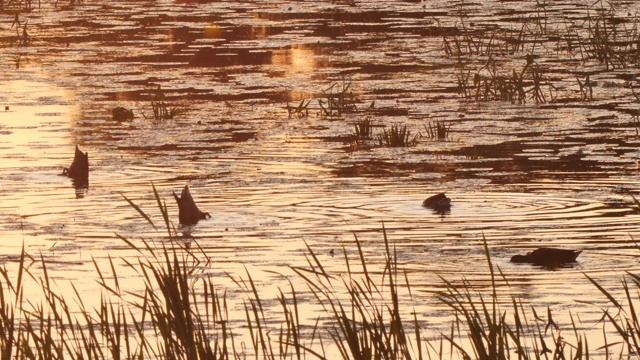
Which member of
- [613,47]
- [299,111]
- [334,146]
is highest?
[613,47]

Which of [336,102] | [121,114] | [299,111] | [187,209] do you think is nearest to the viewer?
[187,209]

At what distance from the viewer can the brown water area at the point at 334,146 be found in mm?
8133

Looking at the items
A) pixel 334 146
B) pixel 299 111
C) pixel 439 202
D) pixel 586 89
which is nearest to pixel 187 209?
pixel 439 202

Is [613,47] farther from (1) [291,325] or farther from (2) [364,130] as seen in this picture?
(1) [291,325]

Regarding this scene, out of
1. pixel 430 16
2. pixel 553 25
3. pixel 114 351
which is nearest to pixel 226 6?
pixel 430 16

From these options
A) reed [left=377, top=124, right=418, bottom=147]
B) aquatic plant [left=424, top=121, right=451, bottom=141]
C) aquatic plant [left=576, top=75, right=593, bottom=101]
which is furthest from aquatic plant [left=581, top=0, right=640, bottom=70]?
reed [left=377, top=124, right=418, bottom=147]

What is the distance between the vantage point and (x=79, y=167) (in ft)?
34.6

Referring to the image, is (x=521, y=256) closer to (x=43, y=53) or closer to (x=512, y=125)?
(x=512, y=125)

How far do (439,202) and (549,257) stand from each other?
1.80 m

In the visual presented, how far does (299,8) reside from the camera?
2572 centimetres

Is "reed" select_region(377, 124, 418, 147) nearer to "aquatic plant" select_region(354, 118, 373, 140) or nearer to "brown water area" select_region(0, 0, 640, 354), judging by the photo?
"brown water area" select_region(0, 0, 640, 354)

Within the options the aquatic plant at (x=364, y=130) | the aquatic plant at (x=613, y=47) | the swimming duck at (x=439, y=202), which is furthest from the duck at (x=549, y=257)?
the aquatic plant at (x=613, y=47)

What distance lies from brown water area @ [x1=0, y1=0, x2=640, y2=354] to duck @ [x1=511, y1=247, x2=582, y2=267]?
6cm

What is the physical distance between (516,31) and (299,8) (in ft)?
19.9
